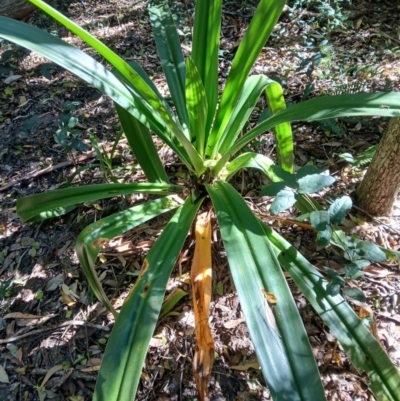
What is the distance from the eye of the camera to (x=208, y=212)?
1.42 metres

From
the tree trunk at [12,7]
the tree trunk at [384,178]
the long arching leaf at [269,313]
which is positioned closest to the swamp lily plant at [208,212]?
the long arching leaf at [269,313]

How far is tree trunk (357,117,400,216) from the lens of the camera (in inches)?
48.5

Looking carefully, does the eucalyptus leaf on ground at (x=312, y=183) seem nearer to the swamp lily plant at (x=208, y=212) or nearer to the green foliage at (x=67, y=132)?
the swamp lily plant at (x=208, y=212)

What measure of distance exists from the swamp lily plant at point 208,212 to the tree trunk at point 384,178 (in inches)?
8.6

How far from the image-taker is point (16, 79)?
232 cm

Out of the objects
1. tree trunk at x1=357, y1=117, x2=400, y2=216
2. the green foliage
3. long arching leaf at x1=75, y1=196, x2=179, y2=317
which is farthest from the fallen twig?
tree trunk at x1=357, y1=117, x2=400, y2=216

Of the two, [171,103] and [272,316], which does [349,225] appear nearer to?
[272,316]

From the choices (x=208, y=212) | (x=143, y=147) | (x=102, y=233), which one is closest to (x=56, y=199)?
(x=102, y=233)

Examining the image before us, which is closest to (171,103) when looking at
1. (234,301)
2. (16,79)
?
(234,301)

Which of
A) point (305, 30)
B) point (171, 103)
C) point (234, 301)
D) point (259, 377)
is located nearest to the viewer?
point (259, 377)

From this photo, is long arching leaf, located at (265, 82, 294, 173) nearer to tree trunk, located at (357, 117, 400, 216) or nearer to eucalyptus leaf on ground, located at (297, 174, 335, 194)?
tree trunk, located at (357, 117, 400, 216)

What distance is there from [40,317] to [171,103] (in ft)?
3.06

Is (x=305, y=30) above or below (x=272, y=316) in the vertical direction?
above

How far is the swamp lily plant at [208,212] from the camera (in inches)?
35.8
